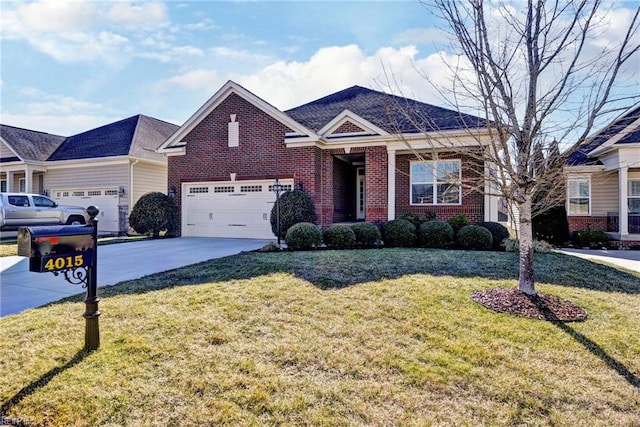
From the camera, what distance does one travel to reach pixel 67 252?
3.67m

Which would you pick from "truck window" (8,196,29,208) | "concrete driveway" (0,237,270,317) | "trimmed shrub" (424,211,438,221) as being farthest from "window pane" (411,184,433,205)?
"truck window" (8,196,29,208)

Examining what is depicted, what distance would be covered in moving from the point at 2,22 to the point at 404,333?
350 inches

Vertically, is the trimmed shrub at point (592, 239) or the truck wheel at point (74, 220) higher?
the truck wheel at point (74, 220)

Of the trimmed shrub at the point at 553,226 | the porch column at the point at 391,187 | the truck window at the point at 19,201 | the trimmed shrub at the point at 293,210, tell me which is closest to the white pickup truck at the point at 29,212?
the truck window at the point at 19,201

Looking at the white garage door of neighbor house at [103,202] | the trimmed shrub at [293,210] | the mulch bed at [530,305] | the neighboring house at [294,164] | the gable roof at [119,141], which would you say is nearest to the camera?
the mulch bed at [530,305]

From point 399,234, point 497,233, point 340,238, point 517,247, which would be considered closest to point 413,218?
point 399,234

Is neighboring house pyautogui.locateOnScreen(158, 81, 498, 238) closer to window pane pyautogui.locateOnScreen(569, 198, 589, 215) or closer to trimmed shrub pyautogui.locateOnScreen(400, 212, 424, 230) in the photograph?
trimmed shrub pyautogui.locateOnScreen(400, 212, 424, 230)

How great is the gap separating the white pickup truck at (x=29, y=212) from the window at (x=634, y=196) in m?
22.1

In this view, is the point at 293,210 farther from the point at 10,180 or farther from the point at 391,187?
the point at 10,180

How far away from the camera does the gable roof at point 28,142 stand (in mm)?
19812

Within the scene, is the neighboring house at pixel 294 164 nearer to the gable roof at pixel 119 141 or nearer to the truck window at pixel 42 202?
the gable roof at pixel 119 141

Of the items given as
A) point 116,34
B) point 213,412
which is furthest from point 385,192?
point 213,412

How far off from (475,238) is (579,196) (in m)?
8.75

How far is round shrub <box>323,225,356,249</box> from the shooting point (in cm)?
1085
